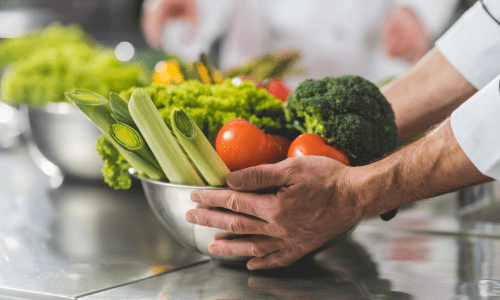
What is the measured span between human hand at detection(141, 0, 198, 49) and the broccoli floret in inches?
85.9

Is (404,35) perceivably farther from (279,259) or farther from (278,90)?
(279,259)

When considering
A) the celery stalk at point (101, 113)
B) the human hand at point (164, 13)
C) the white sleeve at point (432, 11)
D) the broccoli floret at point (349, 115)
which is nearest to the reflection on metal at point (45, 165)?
the celery stalk at point (101, 113)

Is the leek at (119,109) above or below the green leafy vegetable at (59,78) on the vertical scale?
below

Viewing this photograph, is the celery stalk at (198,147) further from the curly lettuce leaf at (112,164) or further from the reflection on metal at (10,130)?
the reflection on metal at (10,130)

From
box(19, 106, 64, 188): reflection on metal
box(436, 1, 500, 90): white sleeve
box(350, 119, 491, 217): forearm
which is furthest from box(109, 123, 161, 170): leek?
box(436, 1, 500, 90): white sleeve

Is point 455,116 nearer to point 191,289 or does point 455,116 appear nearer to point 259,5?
point 191,289

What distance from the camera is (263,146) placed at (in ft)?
2.43

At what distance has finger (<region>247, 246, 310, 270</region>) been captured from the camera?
736 mm

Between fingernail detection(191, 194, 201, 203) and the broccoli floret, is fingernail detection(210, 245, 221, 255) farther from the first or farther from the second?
the broccoli floret

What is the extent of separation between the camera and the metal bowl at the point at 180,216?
73cm

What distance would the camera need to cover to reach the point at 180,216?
750 millimetres

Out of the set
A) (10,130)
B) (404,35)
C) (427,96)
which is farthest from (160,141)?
(404,35)

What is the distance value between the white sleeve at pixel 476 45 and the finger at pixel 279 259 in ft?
1.99

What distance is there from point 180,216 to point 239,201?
0.13 meters
